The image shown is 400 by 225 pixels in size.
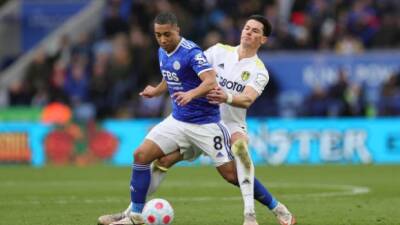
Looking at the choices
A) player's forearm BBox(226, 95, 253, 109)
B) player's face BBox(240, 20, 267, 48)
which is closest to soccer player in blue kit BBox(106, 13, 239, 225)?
player's forearm BBox(226, 95, 253, 109)

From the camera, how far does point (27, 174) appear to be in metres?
21.6

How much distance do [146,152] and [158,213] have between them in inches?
35.3

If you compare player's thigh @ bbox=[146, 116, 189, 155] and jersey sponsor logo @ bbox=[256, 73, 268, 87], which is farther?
jersey sponsor logo @ bbox=[256, 73, 268, 87]

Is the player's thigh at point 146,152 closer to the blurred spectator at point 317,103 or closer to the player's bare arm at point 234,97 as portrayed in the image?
the player's bare arm at point 234,97

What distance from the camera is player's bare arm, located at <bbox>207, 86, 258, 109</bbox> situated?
10.7m

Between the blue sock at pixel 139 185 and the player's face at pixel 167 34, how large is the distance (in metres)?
1.30

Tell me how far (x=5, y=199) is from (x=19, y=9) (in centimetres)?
1871

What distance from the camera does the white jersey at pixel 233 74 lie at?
38.2 feet

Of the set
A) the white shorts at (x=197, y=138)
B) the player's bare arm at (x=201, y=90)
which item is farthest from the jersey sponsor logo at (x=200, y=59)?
the white shorts at (x=197, y=138)

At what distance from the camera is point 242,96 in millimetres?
11070

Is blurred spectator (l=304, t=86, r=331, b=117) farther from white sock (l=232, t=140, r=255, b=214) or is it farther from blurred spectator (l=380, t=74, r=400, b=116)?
white sock (l=232, t=140, r=255, b=214)

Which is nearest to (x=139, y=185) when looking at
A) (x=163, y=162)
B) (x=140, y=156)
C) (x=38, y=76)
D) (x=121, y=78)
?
(x=140, y=156)

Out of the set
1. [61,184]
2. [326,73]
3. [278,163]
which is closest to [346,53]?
[326,73]

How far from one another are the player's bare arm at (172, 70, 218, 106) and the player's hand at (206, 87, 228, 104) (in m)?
0.04
